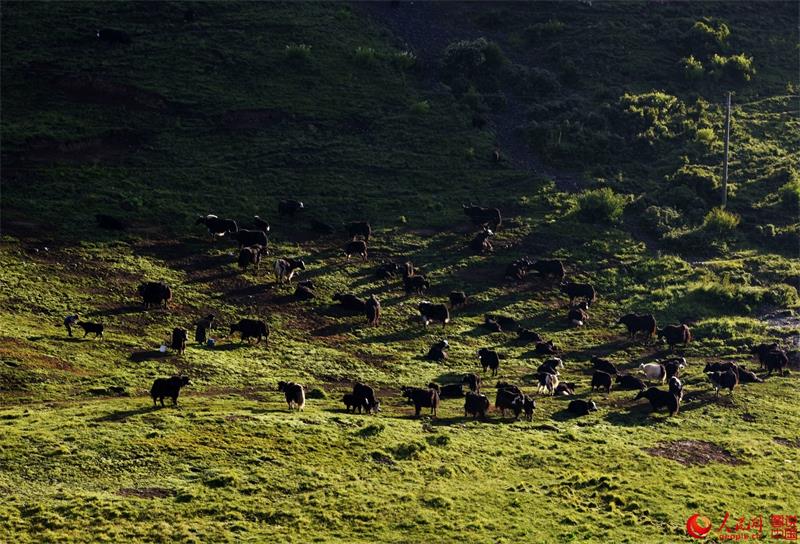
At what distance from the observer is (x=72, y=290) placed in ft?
189

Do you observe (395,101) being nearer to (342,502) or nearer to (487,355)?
(487,355)

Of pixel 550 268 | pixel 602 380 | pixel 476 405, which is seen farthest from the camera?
pixel 550 268

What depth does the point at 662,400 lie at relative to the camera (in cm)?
4831

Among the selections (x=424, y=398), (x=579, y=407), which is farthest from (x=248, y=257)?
(x=579, y=407)

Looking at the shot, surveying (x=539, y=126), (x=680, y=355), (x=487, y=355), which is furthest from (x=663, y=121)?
(x=487, y=355)

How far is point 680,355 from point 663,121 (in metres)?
41.2

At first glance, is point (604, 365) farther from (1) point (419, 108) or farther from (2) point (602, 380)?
(1) point (419, 108)

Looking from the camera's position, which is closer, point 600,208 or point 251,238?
point 251,238

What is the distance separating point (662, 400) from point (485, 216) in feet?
95.2

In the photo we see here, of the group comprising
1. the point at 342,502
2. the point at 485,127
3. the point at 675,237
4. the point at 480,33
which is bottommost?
the point at 342,502

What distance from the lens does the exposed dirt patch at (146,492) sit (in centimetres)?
3531

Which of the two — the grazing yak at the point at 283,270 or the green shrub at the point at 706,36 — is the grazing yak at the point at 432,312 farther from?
the green shrub at the point at 706,36

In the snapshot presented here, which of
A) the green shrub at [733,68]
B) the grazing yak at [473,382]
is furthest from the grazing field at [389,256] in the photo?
the grazing yak at [473,382]

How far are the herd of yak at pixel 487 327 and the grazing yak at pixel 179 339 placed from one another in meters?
0.04
